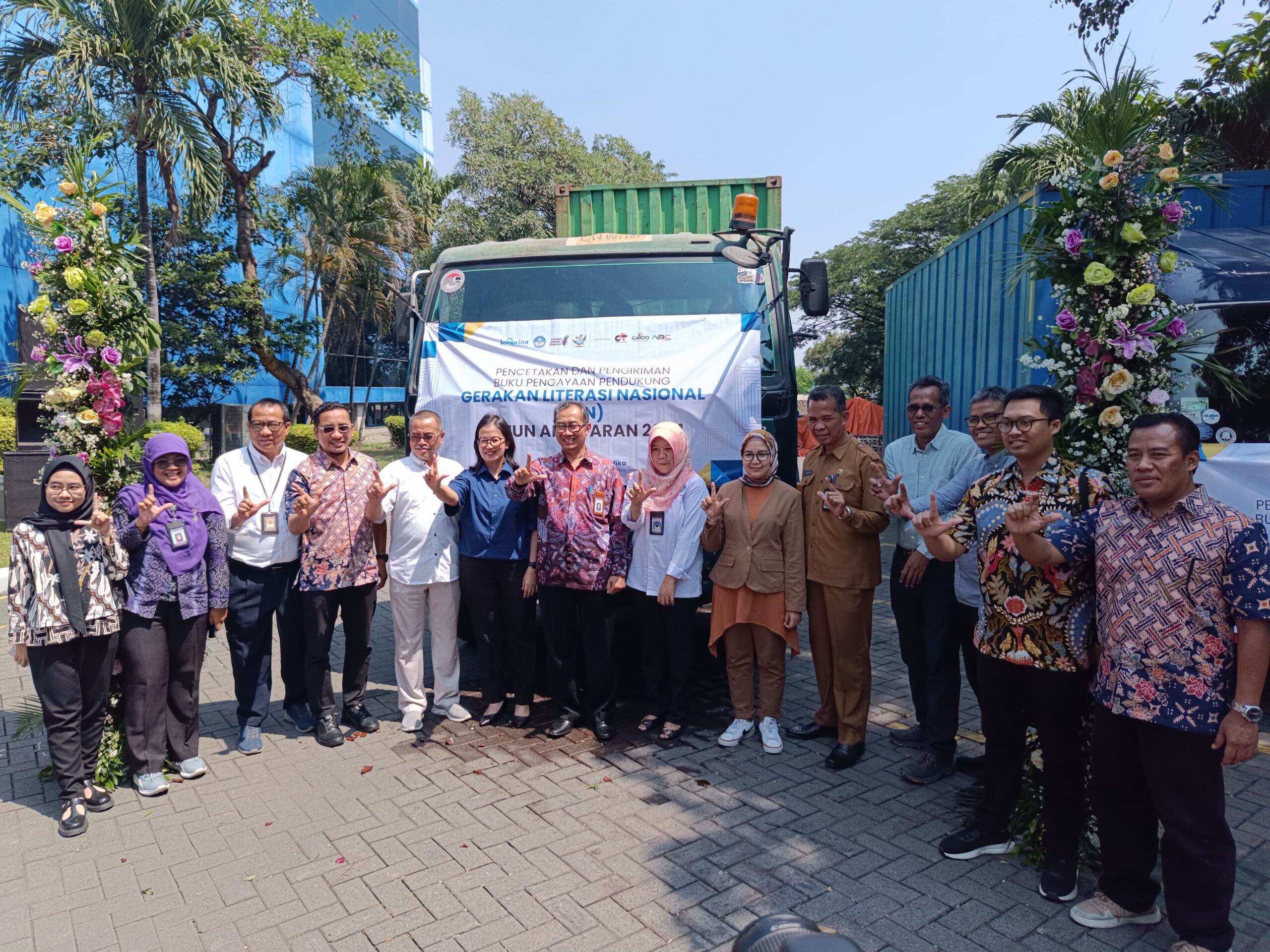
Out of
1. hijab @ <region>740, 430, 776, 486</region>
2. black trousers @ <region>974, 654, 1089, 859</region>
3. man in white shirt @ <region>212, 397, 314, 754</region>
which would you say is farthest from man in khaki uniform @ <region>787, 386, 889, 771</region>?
man in white shirt @ <region>212, 397, 314, 754</region>

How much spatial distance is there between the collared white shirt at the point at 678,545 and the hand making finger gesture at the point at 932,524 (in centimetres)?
144

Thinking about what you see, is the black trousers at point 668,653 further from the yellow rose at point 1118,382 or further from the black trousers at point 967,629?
the yellow rose at point 1118,382

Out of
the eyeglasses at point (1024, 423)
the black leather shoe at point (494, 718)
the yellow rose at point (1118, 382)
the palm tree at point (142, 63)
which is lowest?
the black leather shoe at point (494, 718)

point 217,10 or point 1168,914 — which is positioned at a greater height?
point 217,10

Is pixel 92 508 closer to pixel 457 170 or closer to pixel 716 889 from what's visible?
pixel 716 889

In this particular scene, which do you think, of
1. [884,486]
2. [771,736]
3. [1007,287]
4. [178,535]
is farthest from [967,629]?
[178,535]

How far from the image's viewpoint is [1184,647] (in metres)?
2.80

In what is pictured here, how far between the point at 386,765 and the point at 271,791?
57 cm

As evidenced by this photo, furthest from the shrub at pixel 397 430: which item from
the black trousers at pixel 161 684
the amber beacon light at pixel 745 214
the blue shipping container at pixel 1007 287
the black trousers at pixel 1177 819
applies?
the black trousers at pixel 1177 819

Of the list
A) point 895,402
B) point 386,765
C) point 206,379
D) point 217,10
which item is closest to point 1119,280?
point 386,765

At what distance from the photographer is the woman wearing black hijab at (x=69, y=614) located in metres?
3.84

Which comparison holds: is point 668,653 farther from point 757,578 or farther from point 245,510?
point 245,510

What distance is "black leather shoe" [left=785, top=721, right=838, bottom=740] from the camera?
487 cm

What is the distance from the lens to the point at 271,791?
4.28 m
